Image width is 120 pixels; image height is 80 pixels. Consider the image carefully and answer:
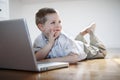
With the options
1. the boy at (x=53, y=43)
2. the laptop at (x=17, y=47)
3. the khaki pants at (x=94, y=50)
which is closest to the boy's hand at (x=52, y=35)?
the boy at (x=53, y=43)

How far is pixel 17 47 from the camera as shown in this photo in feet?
2.11

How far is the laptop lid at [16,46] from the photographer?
602 millimetres

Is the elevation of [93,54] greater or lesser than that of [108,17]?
lesser

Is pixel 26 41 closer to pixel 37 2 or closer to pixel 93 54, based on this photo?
pixel 93 54

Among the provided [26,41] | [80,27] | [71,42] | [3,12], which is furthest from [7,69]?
[80,27]

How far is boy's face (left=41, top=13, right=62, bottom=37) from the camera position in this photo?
2.98ft

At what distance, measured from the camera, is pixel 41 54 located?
950 millimetres

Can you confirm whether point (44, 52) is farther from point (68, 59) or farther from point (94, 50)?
point (94, 50)

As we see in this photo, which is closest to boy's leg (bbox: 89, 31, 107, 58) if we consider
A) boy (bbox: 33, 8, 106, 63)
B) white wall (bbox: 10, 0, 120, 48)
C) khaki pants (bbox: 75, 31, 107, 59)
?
khaki pants (bbox: 75, 31, 107, 59)

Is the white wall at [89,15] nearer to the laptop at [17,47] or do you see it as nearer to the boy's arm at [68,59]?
the boy's arm at [68,59]

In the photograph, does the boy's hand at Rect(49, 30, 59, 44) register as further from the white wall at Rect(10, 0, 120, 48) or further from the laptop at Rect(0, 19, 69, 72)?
the white wall at Rect(10, 0, 120, 48)

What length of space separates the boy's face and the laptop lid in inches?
10.2

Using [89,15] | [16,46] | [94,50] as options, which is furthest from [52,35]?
[89,15]

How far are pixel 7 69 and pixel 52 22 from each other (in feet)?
0.97
